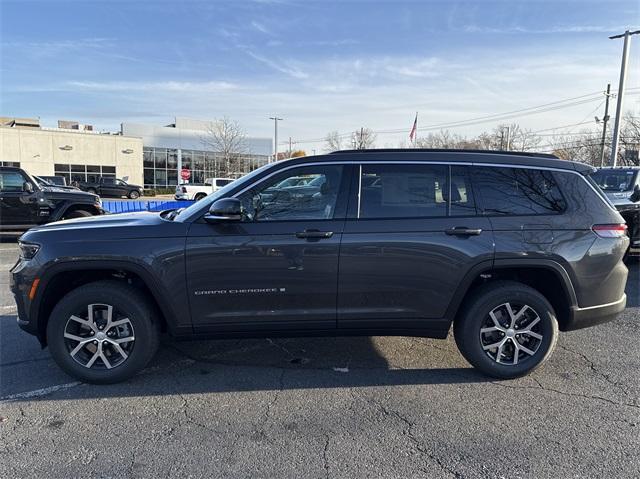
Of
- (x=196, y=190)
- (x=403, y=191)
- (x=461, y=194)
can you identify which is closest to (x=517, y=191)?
(x=461, y=194)

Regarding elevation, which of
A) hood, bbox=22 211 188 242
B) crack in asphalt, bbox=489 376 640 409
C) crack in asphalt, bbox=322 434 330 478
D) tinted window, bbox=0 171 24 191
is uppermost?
tinted window, bbox=0 171 24 191

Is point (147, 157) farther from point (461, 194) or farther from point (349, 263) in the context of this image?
point (461, 194)

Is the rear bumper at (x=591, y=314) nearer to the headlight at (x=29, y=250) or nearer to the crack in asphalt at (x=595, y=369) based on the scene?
the crack in asphalt at (x=595, y=369)

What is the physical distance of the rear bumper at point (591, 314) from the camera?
150 inches

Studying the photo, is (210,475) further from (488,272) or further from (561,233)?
(561,233)

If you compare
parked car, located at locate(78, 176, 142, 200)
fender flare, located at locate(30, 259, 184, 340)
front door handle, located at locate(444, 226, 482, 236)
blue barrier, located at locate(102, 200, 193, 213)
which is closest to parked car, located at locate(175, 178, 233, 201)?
parked car, located at locate(78, 176, 142, 200)

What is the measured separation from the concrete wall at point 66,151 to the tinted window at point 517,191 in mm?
45244

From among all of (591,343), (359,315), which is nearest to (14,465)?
(359,315)

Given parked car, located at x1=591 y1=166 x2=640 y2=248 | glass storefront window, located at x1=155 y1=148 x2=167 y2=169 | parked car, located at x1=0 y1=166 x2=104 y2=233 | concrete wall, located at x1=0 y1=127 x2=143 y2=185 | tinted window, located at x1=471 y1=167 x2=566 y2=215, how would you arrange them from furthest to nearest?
glass storefront window, located at x1=155 y1=148 x2=167 y2=169
concrete wall, located at x1=0 y1=127 x2=143 y2=185
parked car, located at x1=0 y1=166 x2=104 y2=233
parked car, located at x1=591 y1=166 x2=640 y2=248
tinted window, located at x1=471 y1=167 x2=566 y2=215

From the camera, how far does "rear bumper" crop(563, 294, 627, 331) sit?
3.80m

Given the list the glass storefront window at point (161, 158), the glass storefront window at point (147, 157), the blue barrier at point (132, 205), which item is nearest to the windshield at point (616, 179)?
the blue barrier at point (132, 205)

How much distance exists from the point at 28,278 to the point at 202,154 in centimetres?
5006

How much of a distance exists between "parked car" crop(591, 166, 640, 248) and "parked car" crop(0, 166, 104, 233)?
11229 mm

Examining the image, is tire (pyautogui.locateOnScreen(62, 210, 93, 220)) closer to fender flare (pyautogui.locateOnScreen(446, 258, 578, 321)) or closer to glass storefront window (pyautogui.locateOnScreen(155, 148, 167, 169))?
fender flare (pyautogui.locateOnScreen(446, 258, 578, 321))
